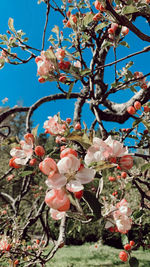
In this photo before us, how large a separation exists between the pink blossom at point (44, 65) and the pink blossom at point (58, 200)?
758mm

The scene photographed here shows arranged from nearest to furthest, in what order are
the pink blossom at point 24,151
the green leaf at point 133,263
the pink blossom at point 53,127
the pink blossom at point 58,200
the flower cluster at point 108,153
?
the pink blossom at point 58,200 < the flower cluster at point 108,153 < the pink blossom at point 24,151 < the green leaf at point 133,263 < the pink blossom at point 53,127

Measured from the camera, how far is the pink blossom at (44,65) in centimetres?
104

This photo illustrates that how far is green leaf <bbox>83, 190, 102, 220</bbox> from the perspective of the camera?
0.51 metres

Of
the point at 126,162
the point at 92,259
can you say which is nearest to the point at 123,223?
the point at 126,162

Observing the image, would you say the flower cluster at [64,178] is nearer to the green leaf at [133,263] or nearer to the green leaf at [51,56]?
the green leaf at [51,56]

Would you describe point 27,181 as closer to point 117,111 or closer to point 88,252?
point 117,111

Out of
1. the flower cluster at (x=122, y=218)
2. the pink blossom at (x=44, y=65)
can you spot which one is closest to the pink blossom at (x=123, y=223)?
the flower cluster at (x=122, y=218)

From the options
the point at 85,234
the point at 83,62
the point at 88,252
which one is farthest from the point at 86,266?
the point at 83,62

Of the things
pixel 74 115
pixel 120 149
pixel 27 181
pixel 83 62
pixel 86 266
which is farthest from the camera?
pixel 86 266

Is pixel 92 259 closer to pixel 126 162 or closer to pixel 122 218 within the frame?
pixel 122 218

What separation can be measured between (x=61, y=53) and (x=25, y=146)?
2.22 ft

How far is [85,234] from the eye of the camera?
13.1 meters

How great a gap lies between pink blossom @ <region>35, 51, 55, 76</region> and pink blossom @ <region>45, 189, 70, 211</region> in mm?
758

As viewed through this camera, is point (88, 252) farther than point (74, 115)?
Yes
